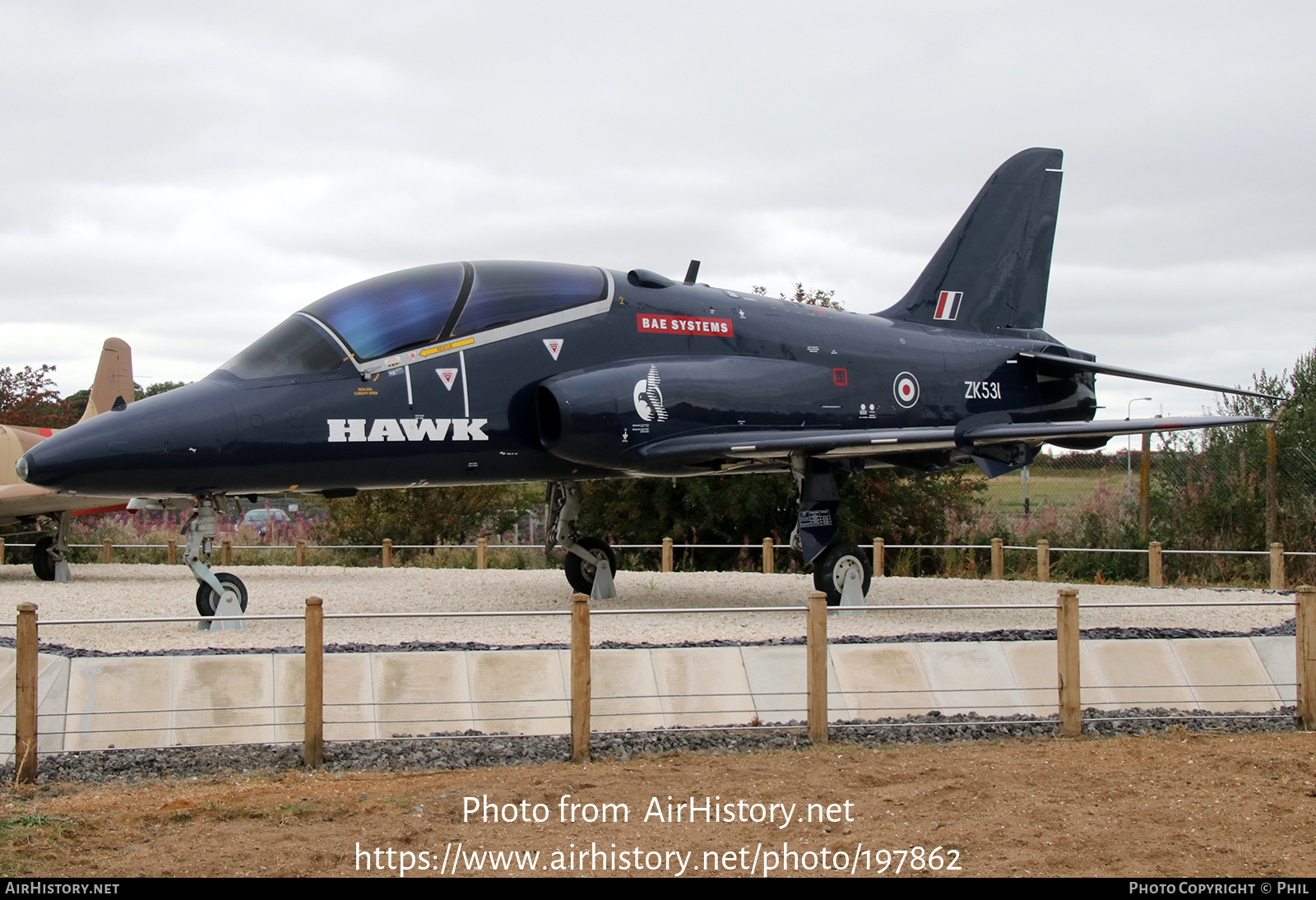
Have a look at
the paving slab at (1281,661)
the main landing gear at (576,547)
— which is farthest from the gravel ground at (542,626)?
the main landing gear at (576,547)

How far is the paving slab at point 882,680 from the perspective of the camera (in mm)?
7941

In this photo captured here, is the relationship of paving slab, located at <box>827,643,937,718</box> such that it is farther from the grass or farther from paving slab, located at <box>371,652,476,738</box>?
the grass

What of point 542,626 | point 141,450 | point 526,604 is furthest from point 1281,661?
point 141,450

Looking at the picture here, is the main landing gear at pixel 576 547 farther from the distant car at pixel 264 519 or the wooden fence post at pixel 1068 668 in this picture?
the distant car at pixel 264 519

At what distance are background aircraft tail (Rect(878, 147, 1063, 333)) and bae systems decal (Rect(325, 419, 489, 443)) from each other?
271 inches

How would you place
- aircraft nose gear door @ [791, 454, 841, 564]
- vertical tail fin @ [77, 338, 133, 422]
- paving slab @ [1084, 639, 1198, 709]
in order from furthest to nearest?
vertical tail fin @ [77, 338, 133, 422], aircraft nose gear door @ [791, 454, 841, 564], paving slab @ [1084, 639, 1198, 709]

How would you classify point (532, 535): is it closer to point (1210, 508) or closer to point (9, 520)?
point (9, 520)

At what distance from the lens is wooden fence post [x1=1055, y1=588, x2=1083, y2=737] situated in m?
7.73

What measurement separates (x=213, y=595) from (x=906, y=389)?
811 centimetres

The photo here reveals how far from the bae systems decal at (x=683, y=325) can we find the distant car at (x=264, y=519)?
813 inches

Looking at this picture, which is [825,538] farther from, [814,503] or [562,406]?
[562,406]

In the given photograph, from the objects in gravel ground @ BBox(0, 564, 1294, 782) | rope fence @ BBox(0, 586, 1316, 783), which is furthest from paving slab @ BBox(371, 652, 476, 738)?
gravel ground @ BBox(0, 564, 1294, 782)

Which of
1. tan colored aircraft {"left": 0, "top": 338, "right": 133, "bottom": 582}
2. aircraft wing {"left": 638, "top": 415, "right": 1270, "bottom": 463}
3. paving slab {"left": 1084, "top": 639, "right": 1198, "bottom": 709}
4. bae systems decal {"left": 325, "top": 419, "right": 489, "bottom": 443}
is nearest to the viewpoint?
paving slab {"left": 1084, "top": 639, "right": 1198, "bottom": 709}

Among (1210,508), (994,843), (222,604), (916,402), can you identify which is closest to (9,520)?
(222,604)
